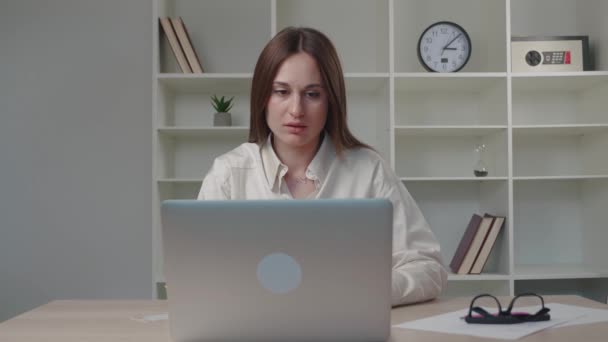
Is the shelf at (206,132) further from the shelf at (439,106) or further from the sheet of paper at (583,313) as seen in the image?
the sheet of paper at (583,313)

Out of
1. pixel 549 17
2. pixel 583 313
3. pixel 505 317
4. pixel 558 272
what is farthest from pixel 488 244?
pixel 505 317

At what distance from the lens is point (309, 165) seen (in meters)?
1.94

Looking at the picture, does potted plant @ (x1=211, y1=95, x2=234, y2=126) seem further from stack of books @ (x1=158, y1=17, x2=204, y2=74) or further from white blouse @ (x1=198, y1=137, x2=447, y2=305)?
white blouse @ (x1=198, y1=137, x2=447, y2=305)

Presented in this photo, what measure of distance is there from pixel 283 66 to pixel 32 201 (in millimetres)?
2029

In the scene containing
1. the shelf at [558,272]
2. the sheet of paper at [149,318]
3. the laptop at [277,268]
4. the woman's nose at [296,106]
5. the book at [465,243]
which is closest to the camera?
the laptop at [277,268]

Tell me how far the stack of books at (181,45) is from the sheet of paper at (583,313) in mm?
2112

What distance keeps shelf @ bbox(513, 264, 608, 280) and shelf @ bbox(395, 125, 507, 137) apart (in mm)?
658

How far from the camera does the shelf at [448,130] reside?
305 cm

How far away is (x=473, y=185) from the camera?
3441 millimetres

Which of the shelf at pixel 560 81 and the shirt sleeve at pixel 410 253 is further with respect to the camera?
the shelf at pixel 560 81

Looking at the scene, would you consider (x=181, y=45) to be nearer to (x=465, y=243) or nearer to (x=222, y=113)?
(x=222, y=113)

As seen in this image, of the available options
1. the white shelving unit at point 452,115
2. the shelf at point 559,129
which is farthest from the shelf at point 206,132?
the shelf at point 559,129

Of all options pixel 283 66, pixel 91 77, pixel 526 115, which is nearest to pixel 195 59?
pixel 91 77

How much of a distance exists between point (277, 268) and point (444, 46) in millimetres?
2469
